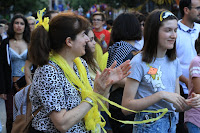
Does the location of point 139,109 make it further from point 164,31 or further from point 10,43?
point 10,43

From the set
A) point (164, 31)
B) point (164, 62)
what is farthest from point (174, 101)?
point (164, 31)

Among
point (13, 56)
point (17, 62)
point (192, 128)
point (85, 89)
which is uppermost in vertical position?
point (85, 89)

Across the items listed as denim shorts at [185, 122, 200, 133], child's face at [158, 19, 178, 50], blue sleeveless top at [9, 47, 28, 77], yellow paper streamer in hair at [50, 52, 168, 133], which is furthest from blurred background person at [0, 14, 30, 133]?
child's face at [158, 19, 178, 50]

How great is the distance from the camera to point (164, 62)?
9.90 ft

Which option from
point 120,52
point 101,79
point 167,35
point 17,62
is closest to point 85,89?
point 101,79

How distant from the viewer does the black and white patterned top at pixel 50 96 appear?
2344mm

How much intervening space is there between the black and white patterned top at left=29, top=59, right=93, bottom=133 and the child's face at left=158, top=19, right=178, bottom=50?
3.17 feet

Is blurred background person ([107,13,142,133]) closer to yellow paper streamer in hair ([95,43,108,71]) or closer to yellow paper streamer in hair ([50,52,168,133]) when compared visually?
yellow paper streamer in hair ([95,43,108,71])

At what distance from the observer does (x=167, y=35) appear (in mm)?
2939

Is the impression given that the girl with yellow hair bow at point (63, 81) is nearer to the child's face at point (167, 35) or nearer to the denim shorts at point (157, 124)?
the denim shorts at point (157, 124)

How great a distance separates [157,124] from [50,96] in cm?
108

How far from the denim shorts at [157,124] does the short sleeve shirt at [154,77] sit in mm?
71

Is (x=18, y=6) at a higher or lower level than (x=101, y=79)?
lower

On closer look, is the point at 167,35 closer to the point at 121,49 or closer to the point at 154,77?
the point at 154,77
